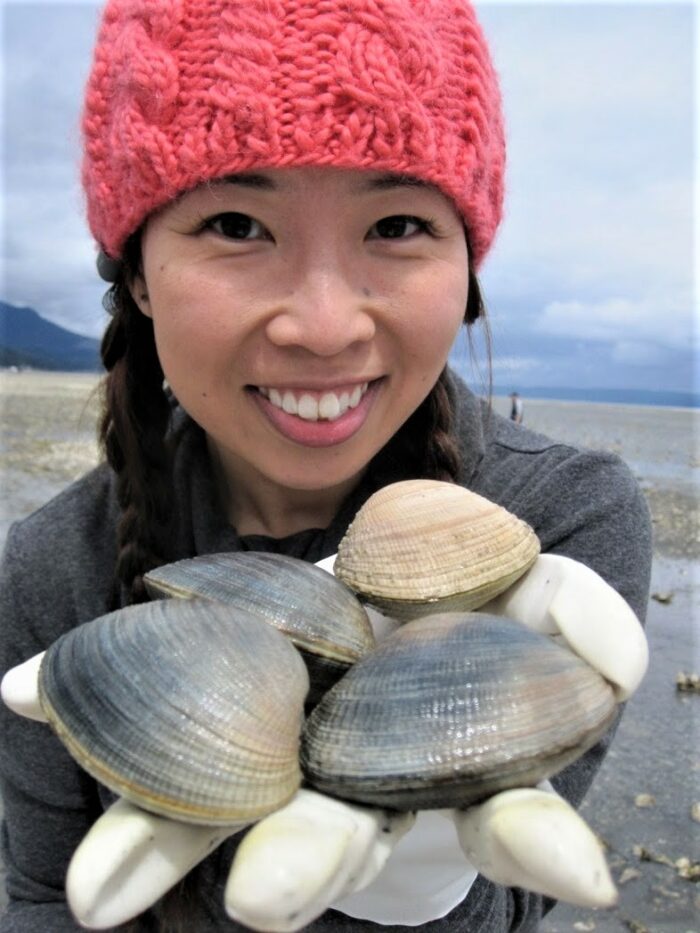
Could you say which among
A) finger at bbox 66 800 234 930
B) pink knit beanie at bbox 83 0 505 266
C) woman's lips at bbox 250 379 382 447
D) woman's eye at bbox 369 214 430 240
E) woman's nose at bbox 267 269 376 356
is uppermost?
pink knit beanie at bbox 83 0 505 266

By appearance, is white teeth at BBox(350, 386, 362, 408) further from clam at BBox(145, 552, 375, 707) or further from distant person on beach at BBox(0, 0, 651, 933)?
clam at BBox(145, 552, 375, 707)

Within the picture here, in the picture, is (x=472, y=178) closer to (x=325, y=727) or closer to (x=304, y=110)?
(x=304, y=110)

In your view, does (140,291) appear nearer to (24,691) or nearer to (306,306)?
(306,306)

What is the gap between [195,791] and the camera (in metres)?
1.00

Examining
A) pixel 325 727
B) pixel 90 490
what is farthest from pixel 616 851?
pixel 325 727

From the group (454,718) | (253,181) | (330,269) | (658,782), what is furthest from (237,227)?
(658,782)

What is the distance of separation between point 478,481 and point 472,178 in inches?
31.4

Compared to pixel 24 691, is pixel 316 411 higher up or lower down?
higher up

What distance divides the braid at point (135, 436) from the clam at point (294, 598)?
2.55 feet

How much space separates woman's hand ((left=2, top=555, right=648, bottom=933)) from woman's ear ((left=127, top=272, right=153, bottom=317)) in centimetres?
136

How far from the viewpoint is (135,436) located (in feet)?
7.49

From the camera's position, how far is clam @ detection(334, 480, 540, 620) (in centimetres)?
134

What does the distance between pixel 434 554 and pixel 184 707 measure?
0.51 m

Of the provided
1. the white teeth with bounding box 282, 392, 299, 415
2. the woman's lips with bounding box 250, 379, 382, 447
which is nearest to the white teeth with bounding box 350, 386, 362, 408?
the woman's lips with bounding box 250, 379, 382, 447
